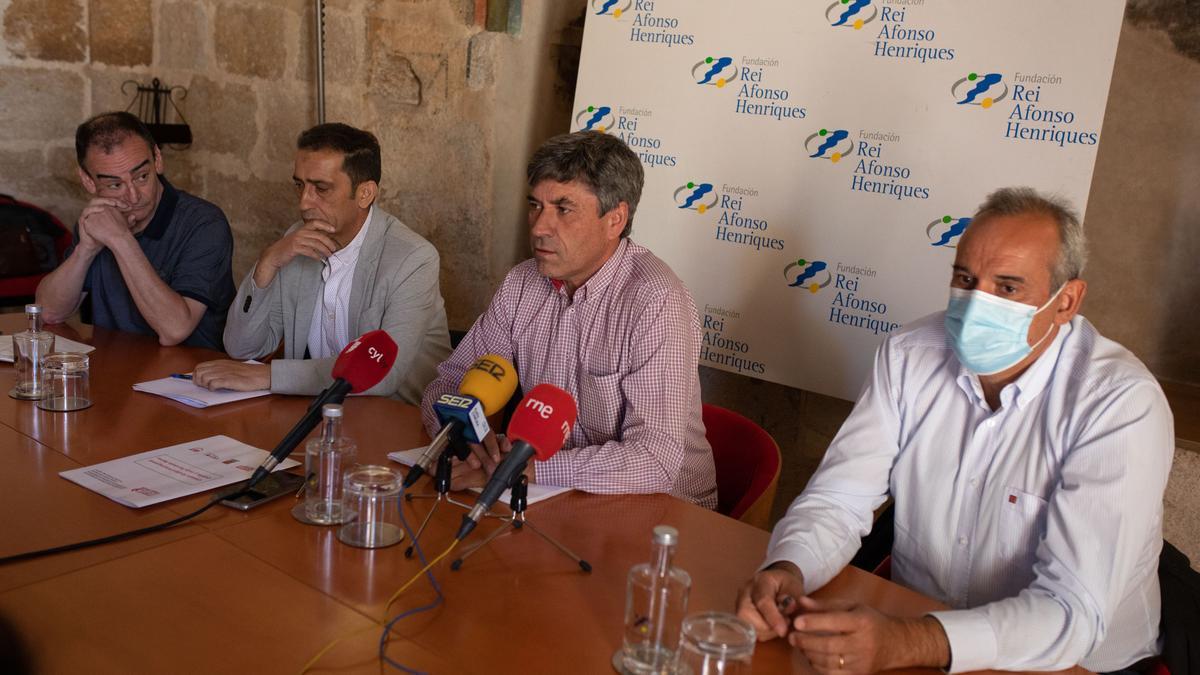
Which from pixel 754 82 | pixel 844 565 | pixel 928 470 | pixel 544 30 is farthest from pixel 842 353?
pixel 544 30

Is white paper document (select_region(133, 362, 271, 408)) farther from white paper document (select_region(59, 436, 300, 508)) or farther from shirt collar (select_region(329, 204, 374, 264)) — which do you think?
shirt collar (select_region(329, 204, 374, 264))

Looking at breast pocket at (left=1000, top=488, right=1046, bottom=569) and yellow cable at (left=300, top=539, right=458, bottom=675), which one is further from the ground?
breast pocket at (left=1000, top=488, right=1046, bottom=569)

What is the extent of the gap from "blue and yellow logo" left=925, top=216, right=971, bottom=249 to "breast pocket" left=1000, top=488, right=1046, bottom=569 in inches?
57.0

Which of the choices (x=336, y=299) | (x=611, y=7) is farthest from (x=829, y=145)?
(x=336, y=299)

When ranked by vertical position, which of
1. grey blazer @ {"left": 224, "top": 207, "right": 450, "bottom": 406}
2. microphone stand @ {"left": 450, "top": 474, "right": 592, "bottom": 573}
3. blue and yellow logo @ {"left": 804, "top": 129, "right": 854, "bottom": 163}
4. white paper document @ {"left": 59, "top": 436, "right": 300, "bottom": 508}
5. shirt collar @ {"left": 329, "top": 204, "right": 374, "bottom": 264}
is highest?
blue and yellow logo @ {"left": 804, "top": 129, "right": 854, "bottom": 163}

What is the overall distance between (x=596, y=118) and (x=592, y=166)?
152 cm

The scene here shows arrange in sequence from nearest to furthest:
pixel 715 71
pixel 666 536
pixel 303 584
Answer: pixel 666 536 → pixel 303 584 → pixel 715 71

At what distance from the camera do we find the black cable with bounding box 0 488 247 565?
1.62m

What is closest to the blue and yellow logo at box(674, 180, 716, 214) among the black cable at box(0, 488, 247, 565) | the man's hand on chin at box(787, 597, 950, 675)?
the black cable at box(0, 488, 247, 565)

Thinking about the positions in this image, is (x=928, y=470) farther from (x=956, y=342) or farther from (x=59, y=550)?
(x=59, y=550)

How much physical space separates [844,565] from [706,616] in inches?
23.2

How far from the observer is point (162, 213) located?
11.1ft

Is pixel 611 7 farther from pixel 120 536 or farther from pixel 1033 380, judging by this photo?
pixel 120 536

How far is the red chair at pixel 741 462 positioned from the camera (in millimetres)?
2344
